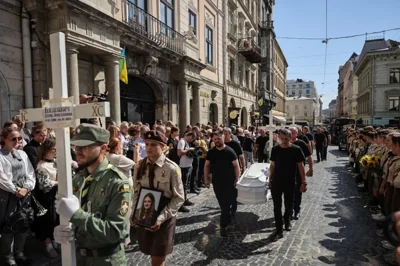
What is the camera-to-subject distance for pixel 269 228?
17.0 ft

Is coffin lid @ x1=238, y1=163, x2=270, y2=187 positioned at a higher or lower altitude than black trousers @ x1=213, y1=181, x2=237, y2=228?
higher

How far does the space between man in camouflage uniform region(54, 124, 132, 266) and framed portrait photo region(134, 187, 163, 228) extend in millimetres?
696

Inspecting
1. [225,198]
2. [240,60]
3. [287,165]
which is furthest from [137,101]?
[240,60]

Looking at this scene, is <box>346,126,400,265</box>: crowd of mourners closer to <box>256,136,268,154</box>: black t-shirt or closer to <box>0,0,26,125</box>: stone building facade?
<box>256,136,268,154</box>: black t-shirt

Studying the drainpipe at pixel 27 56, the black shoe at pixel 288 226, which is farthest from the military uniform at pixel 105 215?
the drainpipe at pixel 27 56

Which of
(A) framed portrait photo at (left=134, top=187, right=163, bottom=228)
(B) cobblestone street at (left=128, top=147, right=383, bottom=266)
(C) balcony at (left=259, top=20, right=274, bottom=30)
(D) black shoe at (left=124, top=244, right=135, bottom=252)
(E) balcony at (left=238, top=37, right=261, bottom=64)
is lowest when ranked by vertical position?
(B) cobblestone street at (left=128, top=147, right=383, bottom=266)

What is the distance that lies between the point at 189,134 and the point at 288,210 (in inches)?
136

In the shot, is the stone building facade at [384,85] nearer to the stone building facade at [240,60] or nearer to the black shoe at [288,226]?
the stone building facade at [240,60]

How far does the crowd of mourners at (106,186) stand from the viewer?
1.99 m

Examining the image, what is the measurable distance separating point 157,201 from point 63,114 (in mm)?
1343

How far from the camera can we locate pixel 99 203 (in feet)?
6.56

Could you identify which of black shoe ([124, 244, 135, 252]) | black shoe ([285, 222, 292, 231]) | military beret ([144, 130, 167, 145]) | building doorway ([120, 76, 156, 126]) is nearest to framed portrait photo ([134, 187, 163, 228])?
military beret ([144, 130, 167, 145])

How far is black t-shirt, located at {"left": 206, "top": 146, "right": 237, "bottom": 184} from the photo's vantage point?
504 cm

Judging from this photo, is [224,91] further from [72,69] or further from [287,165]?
[287,165]
